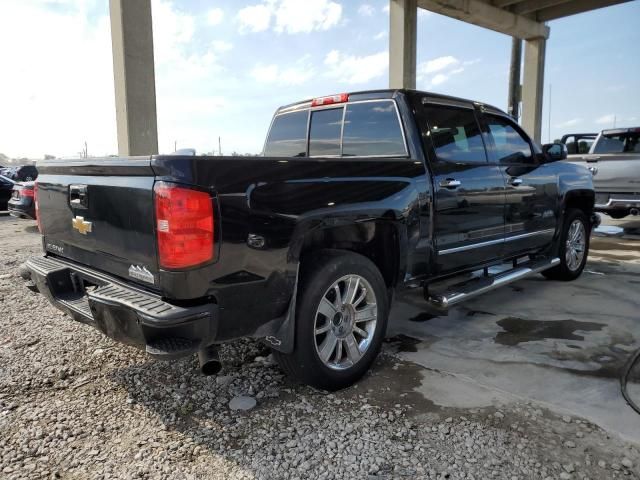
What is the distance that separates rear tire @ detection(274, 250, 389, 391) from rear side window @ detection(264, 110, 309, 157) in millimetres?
1835

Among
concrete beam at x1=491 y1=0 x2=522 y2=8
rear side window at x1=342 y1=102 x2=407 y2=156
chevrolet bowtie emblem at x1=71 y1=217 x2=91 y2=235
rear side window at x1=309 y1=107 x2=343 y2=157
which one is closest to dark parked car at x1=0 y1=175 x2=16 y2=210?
rear side window at x1=309 y1=107 x2=343 y2=157

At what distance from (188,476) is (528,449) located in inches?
65.2

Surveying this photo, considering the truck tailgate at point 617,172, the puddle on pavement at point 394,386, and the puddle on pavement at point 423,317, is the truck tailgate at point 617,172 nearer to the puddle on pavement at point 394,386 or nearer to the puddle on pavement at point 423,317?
the puddle on pavement at point 423,317

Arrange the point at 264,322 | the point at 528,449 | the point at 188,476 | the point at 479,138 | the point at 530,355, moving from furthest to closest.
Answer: the point at 479,138 → the point at 530,355 → the point at 264,322 → the point at 528,449 → the point at 188,476

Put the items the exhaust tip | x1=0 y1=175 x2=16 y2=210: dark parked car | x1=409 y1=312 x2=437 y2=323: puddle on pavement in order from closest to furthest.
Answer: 1. the exhaust tip
2. x1=409 y1=312 x2=437 y2=323: puddle on pavement
3. x1=0 y1=175 x2=16 y2=210: dark parked car

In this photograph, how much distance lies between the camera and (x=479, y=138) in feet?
14.2

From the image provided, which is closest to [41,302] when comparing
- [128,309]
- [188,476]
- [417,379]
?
[128,309]

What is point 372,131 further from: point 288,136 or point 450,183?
point 288,136

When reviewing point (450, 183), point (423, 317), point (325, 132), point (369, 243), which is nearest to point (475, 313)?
point (423, 317)

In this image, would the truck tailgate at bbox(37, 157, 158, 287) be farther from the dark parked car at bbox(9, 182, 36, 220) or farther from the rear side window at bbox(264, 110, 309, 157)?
the dark parked car at bbox(9, 182, 36, 220)

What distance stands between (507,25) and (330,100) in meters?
15.0

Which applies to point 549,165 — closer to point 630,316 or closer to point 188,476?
point 630,316

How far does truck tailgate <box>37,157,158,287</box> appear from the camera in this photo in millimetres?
2447

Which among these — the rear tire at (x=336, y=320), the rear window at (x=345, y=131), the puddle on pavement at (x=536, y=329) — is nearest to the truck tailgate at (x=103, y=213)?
the rear tire at (x=336, y=320)
